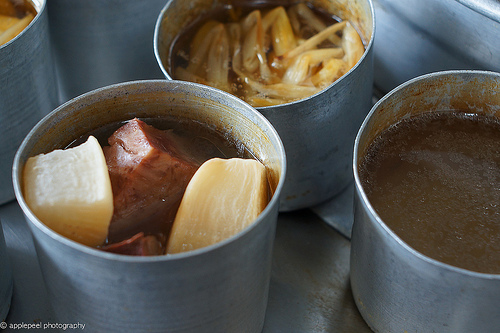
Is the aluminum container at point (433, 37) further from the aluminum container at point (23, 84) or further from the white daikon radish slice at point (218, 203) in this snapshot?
the aluminum container at point (23, 84)

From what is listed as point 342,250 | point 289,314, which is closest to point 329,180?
point 342,250

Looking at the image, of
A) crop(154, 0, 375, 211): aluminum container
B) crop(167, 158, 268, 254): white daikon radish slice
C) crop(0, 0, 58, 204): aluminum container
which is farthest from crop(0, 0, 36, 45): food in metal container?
crop(167, 158, 268, 254): white daikon radish slice

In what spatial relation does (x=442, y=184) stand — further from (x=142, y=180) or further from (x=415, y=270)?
(x=142, y=180)

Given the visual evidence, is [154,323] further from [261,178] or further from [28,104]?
[28,104]

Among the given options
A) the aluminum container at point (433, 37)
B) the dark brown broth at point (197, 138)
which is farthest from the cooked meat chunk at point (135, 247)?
the aluminum container at point (433, 37)

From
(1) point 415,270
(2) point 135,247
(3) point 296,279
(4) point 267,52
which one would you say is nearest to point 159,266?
(2) point 135,247

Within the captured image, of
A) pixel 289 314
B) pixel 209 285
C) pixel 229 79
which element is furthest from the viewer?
pixel 229 79

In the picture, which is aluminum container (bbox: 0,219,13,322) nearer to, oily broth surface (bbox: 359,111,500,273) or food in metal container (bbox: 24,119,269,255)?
food in metal container (bbox: 24,119,269,255)
